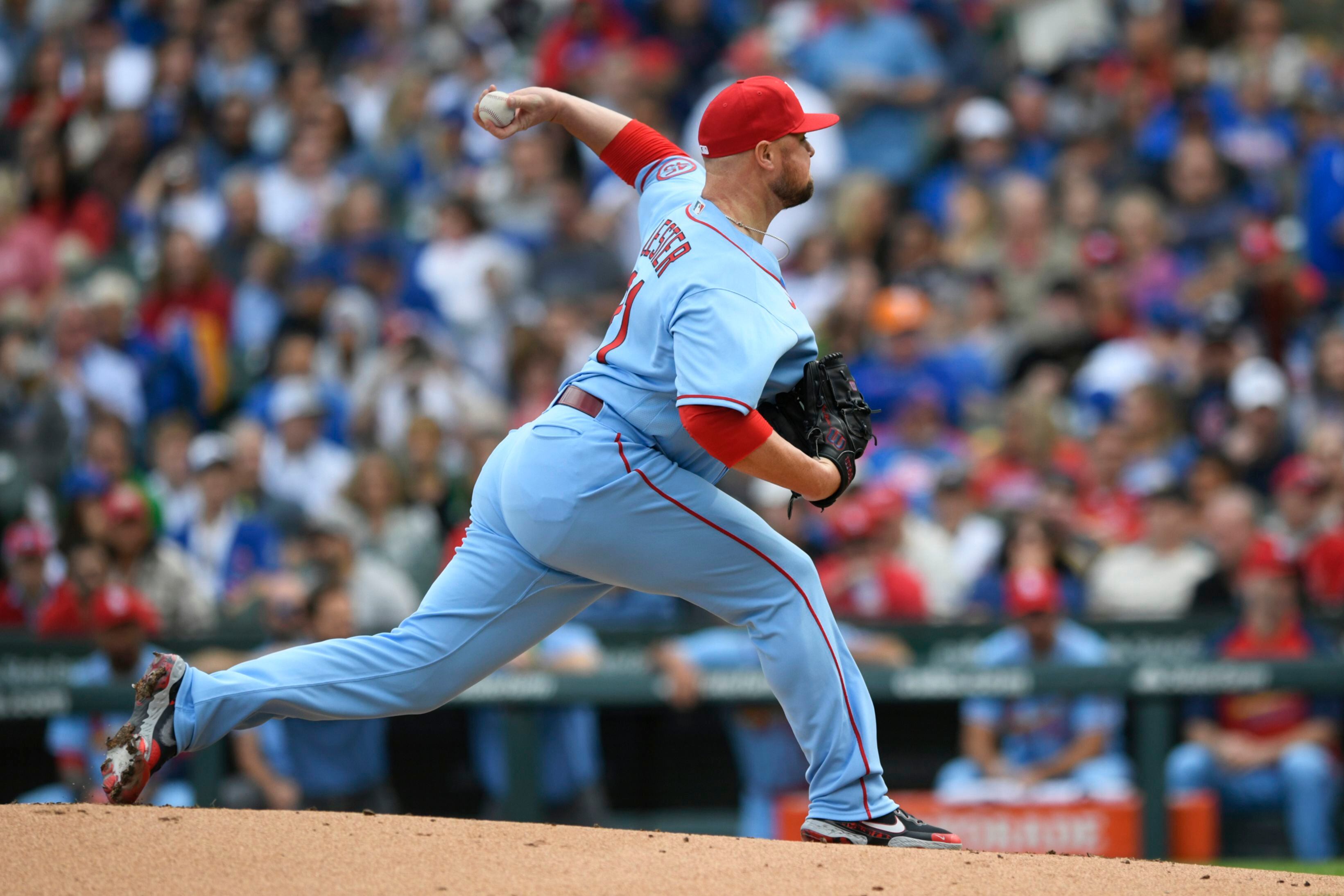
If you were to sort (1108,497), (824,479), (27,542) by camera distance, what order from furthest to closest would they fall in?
(27,542) → (1108,497) → (824,479)

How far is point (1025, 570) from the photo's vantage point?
22.4 feet

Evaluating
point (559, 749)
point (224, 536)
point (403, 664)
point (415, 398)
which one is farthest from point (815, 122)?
point (224, 536)

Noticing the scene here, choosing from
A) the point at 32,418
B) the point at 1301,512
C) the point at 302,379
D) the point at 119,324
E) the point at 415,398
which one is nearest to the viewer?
the point at 1301,512

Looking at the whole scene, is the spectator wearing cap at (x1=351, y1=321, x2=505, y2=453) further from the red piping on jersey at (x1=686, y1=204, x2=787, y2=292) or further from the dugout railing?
the red piping on jersey at (x1=686, y1=204, x2=787, y2=292)

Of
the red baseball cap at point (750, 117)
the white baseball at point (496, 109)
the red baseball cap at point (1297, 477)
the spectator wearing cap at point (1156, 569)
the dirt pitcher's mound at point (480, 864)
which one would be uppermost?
the white baseball at point (496, 109)

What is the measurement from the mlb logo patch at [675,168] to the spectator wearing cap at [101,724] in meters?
3.70

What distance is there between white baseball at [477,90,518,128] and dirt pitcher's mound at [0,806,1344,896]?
5.66ft

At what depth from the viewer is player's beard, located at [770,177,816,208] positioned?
3617 millimetres

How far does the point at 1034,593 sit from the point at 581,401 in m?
3.55

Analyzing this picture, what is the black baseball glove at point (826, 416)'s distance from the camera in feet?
11.5

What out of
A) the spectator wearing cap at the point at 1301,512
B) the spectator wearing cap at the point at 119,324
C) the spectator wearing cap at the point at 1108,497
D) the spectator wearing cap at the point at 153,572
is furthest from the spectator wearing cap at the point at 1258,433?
the spectator wearing cap at the point at 119,324

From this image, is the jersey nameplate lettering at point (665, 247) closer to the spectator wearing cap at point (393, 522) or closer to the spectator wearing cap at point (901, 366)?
the spectator wearing cap at point (393, 522)

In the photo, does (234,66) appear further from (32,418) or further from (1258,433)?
(1258,433)

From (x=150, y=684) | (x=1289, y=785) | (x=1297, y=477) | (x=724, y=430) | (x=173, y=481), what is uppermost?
(x=173, y=481)
